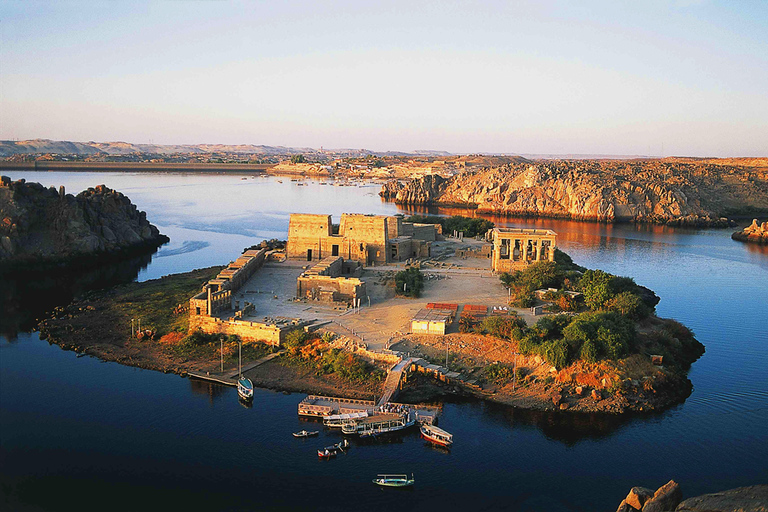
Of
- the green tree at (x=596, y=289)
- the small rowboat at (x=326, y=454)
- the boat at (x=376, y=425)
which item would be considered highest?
the green tree at (x=596, y=289)

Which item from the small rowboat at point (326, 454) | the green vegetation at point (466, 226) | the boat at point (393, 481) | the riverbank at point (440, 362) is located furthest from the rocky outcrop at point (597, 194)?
the boat at point (393, 481)

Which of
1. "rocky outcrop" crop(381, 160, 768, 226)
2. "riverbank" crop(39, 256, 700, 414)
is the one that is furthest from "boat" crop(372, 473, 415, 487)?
"rocky outcrop" crop(381, 160, 768, 226)

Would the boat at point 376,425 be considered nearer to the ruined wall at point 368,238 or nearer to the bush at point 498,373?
the bush at point 498,373

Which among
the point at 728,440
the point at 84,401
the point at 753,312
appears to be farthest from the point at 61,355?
the point at 753,312

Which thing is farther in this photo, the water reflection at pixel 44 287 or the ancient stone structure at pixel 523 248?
the ancient stone structure at pixel 523 248

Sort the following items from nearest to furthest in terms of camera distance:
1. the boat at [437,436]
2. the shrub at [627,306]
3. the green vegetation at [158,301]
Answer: the boat at [437,436] → the shrub at [627,306] → the green vegetation at [158,301]

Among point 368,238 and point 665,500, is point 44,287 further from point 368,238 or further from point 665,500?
point 665,500

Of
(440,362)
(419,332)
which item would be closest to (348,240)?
(419,332)
